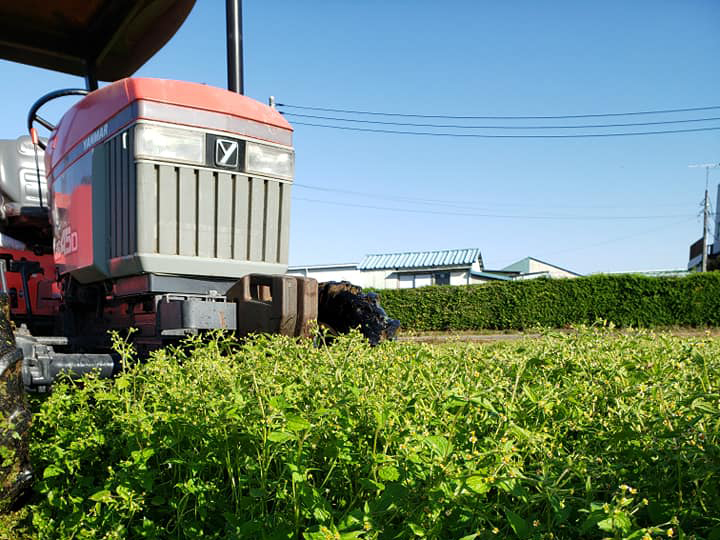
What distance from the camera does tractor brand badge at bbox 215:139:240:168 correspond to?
400 centimetres

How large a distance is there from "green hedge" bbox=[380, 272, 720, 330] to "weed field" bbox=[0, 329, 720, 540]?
16303 millimetres

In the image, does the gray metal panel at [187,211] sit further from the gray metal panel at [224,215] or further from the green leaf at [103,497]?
the green leaf at [103,497]

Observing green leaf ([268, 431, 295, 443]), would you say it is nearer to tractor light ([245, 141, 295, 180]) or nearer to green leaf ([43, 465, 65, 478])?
green leaf ([43, 465, 65, 478])

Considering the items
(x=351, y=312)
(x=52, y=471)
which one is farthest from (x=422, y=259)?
(x=52, y=471)

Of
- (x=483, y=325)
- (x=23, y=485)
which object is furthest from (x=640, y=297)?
(x=23, y=485)

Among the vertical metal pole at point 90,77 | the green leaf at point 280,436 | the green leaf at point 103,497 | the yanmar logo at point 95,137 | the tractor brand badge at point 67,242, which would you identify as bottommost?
the green leaf at point 103,497

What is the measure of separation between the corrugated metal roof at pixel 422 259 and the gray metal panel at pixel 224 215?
33.7 meters

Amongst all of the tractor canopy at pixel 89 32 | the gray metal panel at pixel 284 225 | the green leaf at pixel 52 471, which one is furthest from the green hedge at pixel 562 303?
the green leaf at pixel 52 471

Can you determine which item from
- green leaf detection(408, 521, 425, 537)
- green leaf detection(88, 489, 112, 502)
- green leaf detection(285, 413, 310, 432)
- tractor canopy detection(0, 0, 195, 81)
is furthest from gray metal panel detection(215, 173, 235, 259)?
green leaf detection(408, 521, 425, 537)

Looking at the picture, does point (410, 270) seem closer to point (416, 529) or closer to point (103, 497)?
point (103, 497)

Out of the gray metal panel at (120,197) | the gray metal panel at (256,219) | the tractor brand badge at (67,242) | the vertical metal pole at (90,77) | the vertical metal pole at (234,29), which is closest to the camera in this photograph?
the gray metal panel at (120,197)

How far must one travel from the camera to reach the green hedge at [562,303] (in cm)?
1845

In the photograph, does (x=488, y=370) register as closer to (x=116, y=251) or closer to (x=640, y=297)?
(x=116, y=251)

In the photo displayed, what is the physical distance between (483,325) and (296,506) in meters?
20.3
